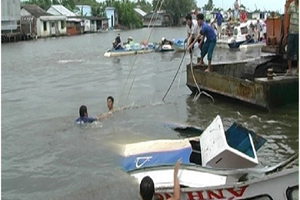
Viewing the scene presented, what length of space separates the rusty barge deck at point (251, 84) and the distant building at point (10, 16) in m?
42.6

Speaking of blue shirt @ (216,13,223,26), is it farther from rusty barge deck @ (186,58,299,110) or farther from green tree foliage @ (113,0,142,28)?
green tree foliage @ (113,0,142,28)

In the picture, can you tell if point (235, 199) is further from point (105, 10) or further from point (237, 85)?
point (105, 10)

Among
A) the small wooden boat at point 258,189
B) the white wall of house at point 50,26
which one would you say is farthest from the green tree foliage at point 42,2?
the small wooden boat at point 258,189

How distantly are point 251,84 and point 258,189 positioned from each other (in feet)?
22.8

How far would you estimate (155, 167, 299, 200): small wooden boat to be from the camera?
18.0ft

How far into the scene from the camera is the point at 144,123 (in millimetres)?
12672

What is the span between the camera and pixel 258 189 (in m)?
5.66

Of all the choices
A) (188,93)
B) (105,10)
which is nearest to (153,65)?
(188,93)

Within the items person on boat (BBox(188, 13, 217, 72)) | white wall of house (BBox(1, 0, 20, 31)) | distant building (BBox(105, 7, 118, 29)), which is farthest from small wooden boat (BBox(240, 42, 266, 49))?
distant building (BBox(105, 7, 118, 29))

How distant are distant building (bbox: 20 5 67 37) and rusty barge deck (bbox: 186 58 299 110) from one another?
2195 inches

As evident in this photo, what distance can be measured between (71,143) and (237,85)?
183 inches

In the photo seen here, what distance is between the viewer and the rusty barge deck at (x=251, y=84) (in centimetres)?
1212

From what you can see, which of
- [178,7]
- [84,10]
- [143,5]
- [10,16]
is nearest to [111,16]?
[84,10]

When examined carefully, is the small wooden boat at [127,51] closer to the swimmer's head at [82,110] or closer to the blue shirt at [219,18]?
the blue shirt at [219,18]
